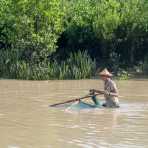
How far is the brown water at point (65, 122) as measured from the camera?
442 inches

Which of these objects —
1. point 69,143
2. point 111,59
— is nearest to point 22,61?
point 111,59

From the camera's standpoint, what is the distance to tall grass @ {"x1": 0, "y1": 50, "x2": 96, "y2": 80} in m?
28.1

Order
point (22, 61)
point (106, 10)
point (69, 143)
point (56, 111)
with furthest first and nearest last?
point (106, 10)
point (22, 61)
point (56, 111)
point (69, 143)

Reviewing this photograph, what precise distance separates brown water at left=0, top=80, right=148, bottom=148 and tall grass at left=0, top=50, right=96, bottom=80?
5.23 meters

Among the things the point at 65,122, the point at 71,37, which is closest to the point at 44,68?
the point at 71,37

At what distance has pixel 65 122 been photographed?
14.0 metres

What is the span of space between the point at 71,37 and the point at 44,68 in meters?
3.59

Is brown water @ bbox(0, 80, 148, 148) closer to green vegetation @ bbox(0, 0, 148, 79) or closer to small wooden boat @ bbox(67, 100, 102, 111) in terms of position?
small wooden boat @ bbox(67, 100, 102, 111)

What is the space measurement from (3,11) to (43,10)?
7.38ft

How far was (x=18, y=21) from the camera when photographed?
29.2m

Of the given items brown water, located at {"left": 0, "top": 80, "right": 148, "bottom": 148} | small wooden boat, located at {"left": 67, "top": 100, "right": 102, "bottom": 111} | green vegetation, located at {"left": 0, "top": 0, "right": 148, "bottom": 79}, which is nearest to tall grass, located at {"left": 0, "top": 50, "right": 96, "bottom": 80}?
green vegetation, located at {"left": 0, "top": 0, "right": 148, "bottom": 79}

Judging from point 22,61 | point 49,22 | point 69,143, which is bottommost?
point 69,143

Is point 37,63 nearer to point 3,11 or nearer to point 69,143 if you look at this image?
point 3,11

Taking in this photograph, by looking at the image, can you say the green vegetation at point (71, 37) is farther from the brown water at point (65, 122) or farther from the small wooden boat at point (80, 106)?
the small wooden boat at point (80, 106)
